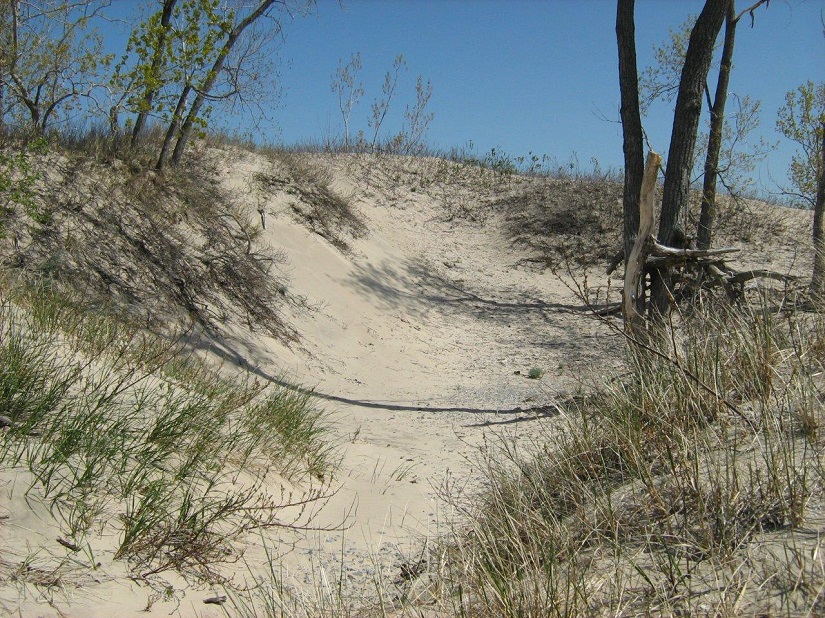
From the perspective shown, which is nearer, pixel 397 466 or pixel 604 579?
pixel 604 579

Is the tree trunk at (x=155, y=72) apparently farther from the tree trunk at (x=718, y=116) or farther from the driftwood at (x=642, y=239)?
the tree trunk at (x=718, y=116)

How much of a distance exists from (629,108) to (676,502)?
7.10m

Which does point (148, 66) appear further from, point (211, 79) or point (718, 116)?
point (718, 116)

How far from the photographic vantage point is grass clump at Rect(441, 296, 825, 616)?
2.83m

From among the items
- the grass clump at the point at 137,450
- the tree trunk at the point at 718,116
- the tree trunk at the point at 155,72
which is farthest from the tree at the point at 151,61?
the tree trunk at the point at 718,116

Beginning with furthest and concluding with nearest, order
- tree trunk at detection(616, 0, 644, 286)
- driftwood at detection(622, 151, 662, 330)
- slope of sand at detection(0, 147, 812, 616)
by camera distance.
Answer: tree trunk at detection(616, 0, 644, 286) → driftwood at detection(622, 151, 662, 330) → slope of sand at detection(0, 147, 812, 616)

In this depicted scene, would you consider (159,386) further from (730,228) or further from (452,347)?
(730,228)

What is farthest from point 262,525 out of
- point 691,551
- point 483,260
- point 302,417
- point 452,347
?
point 483,260

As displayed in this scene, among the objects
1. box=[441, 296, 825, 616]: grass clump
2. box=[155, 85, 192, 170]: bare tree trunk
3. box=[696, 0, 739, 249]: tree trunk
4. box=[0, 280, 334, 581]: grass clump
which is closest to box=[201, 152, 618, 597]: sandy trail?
box=[0, 280, 334, 581]: grass clump

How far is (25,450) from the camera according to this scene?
4074 millimetres

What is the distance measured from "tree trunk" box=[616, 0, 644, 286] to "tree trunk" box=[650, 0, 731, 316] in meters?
0.40

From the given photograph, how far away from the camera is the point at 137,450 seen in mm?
4500

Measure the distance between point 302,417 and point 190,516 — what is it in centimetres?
223

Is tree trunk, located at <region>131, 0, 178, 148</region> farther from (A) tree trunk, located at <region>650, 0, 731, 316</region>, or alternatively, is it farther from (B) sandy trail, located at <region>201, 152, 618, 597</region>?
(A) tree trunk, located at <region>650, 0, 731, 316</region>
